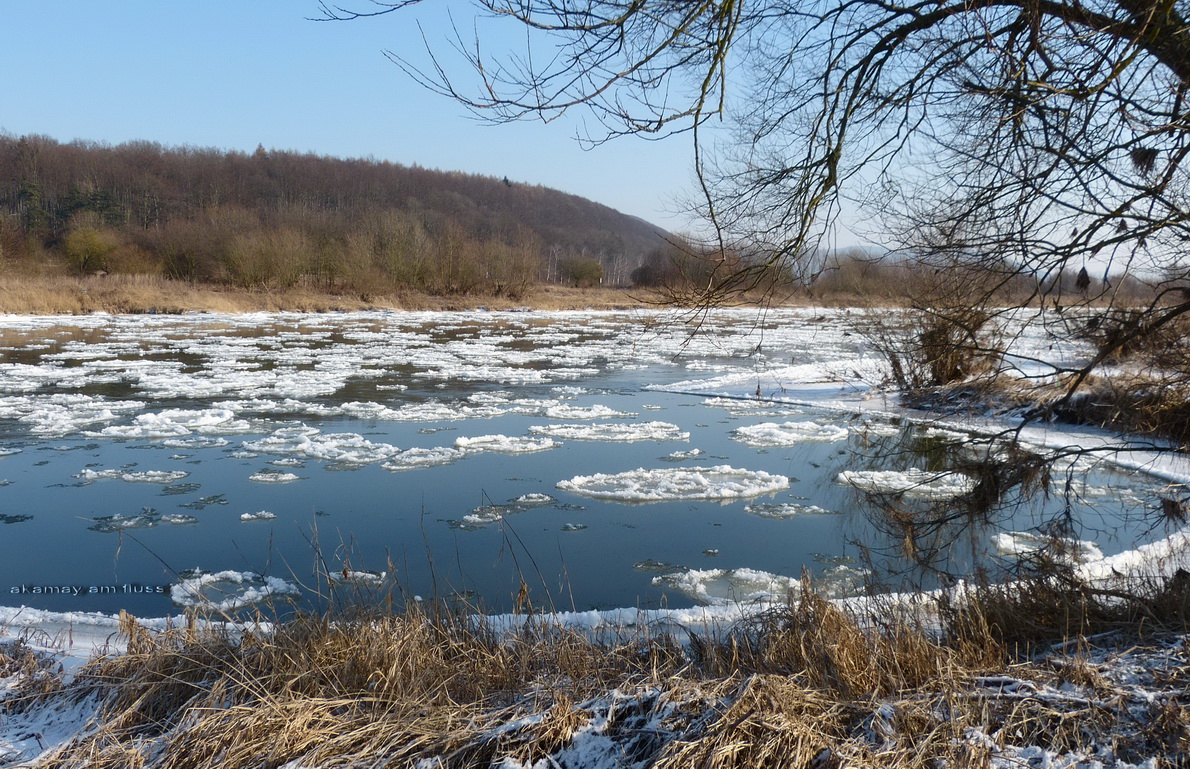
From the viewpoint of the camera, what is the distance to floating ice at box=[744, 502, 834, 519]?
650 centimetres

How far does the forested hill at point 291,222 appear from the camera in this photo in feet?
131

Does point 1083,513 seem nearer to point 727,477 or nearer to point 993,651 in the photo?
point 727,477

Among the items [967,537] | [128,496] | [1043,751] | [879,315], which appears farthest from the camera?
[879,315]

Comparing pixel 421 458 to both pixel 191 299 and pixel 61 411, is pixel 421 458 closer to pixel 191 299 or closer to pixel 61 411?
pixel 61 411

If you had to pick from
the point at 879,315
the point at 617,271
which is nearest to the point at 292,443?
the point at 879,315

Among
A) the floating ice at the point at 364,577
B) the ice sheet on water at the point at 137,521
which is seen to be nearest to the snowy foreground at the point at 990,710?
the floating ice at the point at 364,577

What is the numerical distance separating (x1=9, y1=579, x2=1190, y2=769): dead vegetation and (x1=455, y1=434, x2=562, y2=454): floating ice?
197 inches

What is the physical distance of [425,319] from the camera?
32000 millimetres

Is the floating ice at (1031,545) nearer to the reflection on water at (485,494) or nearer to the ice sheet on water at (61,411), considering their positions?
the reflection on water at (485,494)

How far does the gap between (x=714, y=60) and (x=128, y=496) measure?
5681mm

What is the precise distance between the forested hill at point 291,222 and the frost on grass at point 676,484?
2.90 m

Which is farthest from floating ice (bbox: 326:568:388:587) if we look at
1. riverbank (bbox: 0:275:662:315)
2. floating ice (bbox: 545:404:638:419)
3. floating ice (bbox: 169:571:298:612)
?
riverbank (bbox: 0:275:662:315)

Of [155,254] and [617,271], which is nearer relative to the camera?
[155,254]

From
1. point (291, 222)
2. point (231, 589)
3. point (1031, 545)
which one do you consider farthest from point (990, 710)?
point (291, 222)
